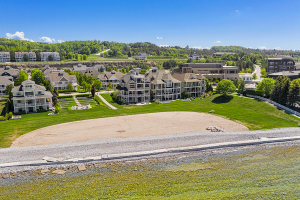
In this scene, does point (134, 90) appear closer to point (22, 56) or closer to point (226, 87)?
A: point (226, 87)

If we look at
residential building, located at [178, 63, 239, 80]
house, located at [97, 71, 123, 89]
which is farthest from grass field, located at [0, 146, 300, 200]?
residential building, located at [178, 63, 239, 80]

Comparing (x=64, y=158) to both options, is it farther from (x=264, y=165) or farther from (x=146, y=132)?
(x=264, y=165)

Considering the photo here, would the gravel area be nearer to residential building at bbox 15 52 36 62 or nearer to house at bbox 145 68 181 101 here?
house at bbox 145 68 181 101

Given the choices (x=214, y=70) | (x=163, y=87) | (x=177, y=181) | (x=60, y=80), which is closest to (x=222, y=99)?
(x=163, y=87)

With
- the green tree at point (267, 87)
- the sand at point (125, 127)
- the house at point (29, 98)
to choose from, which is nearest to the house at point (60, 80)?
the house at point (29, 98)

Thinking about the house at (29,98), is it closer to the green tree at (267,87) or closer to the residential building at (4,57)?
the green tree at (267,87)

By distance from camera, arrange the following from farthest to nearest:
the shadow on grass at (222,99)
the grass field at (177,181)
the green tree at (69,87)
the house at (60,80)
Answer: the house at (60,80) < the green tree at (69,87) < the shadow on grass at (222,99) < the grass field at (177,181)

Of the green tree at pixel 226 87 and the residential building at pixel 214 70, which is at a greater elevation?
the residential building at pixel 214 70
